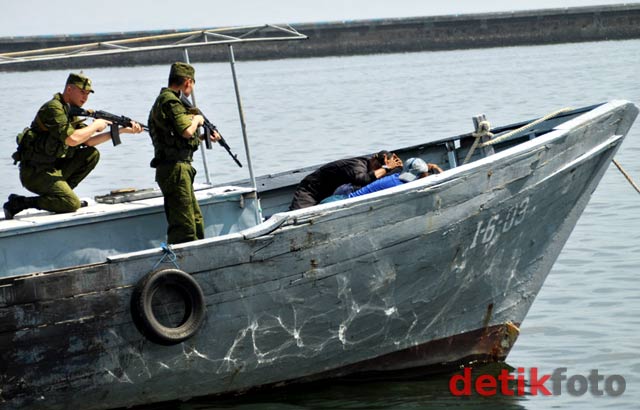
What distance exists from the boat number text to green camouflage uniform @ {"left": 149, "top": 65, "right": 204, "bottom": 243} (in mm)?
2042

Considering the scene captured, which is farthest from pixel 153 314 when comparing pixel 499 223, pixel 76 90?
pixel 499 223

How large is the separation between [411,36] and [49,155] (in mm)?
66997

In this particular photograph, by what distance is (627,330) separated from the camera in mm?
10547

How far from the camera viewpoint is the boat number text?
27.8 feet

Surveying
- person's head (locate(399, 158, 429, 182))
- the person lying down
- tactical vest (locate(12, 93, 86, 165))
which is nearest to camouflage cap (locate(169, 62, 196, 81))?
tactical vest (locate(12, 93, 86, 165))

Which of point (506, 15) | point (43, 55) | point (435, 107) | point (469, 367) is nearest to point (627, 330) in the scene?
point (469, 367)

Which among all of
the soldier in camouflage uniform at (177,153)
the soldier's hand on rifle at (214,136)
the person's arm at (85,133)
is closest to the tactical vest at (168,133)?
the soldier in camouflage uniform at (177,153)

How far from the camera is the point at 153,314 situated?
7.66m

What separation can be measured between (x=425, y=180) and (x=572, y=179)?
5.01 ft

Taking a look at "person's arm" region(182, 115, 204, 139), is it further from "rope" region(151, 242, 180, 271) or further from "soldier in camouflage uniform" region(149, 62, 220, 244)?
"rope" region(151, 242, 180, 271)

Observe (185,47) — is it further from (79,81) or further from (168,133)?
(79,81)

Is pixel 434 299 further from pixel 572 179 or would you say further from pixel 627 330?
pixel 627 330

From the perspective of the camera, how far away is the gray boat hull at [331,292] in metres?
7.52

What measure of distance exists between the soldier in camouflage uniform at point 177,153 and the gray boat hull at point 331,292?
1.07ft
